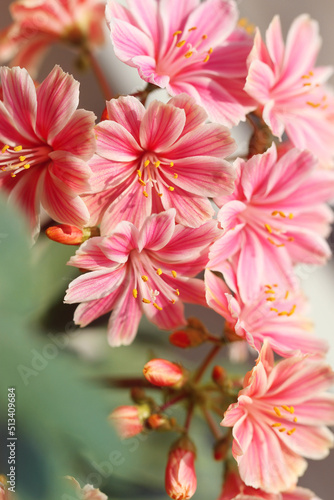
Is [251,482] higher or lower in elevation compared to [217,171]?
lower

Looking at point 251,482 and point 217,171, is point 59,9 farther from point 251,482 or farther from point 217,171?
point 251,482

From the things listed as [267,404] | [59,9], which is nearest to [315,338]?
[267,404]

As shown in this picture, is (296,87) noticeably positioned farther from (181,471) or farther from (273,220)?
(181,471)

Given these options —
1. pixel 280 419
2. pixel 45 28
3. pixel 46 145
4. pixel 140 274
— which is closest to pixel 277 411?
pixel 280 419

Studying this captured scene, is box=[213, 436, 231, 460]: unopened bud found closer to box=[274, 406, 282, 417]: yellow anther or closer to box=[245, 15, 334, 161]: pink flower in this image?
box=[274, 406, 282, 417]: yellow anther

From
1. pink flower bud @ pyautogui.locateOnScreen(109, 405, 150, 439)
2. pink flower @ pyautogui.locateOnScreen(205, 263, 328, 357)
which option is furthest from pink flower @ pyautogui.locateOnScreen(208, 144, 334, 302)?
pink flower bud @ pyautogui.locateOnScreen(109, 405, 150, 439)

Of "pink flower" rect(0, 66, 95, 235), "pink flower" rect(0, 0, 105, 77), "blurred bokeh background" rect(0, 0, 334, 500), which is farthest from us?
"pink flower" rect(0, 0, 105, 77)
